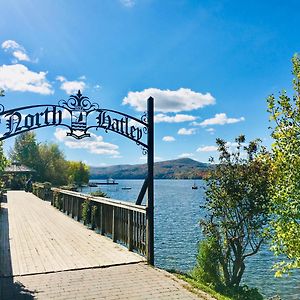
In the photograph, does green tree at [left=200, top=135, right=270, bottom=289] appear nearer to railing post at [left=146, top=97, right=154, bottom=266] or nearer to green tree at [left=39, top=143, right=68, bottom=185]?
railing post at [left=146, top=97, right=154, bottom=266]

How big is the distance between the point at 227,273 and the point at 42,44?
668 cm

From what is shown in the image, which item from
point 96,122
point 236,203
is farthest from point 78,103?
point 236,203

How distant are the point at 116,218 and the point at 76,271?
89.5 inches

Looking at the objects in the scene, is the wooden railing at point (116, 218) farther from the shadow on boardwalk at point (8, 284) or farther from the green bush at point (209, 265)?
the shadow on boardwalk at point (8, 284)

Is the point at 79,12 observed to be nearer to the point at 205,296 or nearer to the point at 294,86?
the point at 294,86

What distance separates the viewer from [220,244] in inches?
287

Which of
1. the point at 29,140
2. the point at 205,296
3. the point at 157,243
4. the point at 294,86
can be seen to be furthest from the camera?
the point at 29,140

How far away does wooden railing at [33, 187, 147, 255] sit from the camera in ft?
19.1

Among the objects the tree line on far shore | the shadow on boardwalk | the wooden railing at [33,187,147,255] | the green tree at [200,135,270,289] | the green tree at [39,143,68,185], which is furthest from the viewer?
the green tree at [39,143,68,185]

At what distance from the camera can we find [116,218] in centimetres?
704

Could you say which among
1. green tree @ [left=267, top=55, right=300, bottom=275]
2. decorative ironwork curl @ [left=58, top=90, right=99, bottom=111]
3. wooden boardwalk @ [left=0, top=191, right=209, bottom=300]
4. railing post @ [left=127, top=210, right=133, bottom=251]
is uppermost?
decorative ironwork curl @ [left=58, top=90, right=99, bottom=111]

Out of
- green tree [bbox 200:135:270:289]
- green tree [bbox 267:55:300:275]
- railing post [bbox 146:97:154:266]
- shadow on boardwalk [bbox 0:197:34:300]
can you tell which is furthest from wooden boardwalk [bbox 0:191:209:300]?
green tree [bbox 200:135:270:289]

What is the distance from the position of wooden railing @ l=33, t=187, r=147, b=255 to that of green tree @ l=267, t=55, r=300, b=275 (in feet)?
7.43

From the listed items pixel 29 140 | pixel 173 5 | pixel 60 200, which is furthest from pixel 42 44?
pixel 29 140
